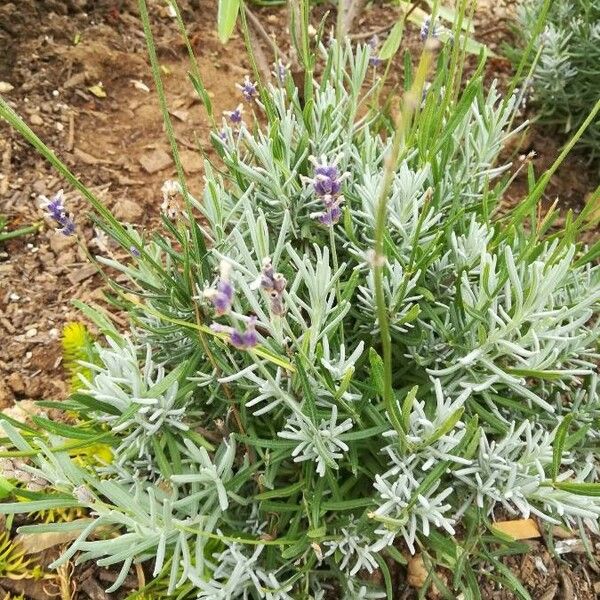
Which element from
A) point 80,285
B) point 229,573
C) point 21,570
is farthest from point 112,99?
point 229,573

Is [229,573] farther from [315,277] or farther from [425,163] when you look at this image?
[425,163]

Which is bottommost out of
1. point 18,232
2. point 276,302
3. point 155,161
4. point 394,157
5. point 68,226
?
point 18,232

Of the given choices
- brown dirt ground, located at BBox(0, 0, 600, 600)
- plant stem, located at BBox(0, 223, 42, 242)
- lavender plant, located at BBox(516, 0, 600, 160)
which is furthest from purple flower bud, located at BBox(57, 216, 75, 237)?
lavender plant, located at BBox(516, 0, 600, 160)

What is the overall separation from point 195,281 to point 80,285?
816 millimetres

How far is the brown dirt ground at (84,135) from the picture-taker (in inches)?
75.9

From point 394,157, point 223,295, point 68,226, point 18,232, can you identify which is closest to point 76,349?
point 68,226

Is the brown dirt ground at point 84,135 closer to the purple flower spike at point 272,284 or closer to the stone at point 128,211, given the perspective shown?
the stone at point 128,211

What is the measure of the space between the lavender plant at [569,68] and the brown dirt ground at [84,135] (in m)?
0.11

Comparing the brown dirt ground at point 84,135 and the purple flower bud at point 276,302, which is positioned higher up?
the purple flower bud at point 276,302

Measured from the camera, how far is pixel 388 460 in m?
1.27

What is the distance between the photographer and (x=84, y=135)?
235 cm

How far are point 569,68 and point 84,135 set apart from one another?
1787 millimetres

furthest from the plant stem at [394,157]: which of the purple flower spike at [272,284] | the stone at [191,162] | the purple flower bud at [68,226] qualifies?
the stone at [191,162]

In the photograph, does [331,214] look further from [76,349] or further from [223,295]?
[76,349]
